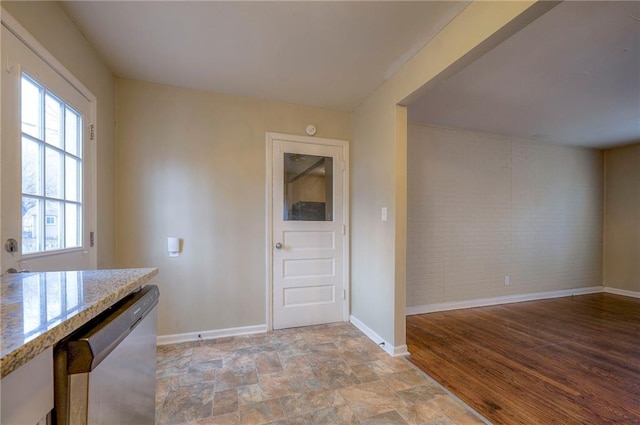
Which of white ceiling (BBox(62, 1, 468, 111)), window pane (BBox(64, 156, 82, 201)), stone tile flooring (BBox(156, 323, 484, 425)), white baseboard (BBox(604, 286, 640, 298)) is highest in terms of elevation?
white ceiling (BBox(62, 1, 468, 111))

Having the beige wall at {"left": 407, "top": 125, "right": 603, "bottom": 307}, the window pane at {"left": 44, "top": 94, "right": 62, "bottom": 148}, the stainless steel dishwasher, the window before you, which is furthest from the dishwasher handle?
the beige wall at {"left": 407, "top": 125, "right": 603, "bottom": 307}

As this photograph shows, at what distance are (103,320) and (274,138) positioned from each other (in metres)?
2.47

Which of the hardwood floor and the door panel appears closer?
the hardwood floor

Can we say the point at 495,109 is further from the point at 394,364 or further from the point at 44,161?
the point at 44,161

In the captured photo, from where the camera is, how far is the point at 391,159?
247cm

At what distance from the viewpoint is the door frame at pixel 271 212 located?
2922mm

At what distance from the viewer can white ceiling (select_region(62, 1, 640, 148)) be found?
5.50 feet

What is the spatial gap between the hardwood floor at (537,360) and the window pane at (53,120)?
3083 mm

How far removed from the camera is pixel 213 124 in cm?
276

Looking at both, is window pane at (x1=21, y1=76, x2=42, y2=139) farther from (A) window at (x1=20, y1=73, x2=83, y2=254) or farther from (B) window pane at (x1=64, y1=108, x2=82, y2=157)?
(B) window pane at (x1=64, y1=108, x2=82, y2=157)

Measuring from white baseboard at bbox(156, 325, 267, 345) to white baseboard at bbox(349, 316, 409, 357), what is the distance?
1052 millimetres

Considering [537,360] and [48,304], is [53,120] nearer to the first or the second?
[48,304]

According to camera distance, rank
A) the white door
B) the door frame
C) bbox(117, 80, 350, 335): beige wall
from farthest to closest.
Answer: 1. the door frame
2. bbox(117, 80, 350, 335): beige wall
3. the white door

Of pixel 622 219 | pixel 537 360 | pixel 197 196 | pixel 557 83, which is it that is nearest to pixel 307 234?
pixel 197 196
